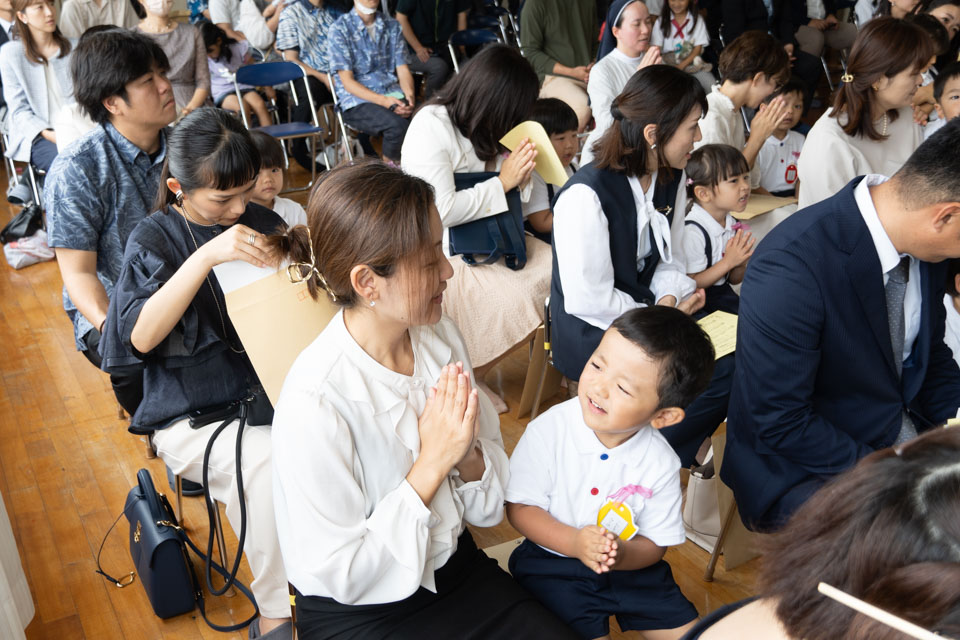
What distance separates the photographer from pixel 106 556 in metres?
2.35

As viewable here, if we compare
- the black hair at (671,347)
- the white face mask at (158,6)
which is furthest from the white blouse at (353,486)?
the white face mask at (158,6)

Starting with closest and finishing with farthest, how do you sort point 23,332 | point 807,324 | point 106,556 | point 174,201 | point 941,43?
point 807,324 < point 174,201 < point 106,556 < point 23,332 < point 941,43

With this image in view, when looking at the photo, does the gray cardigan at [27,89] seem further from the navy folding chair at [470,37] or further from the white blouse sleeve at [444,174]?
the navy folding chair at [470,37]

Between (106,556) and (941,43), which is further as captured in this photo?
(941,43)

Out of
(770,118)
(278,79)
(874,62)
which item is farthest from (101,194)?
(278,79)

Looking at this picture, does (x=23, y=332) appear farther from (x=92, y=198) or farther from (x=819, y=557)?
(x=819, y=557)

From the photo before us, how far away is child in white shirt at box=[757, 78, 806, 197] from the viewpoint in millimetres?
3754

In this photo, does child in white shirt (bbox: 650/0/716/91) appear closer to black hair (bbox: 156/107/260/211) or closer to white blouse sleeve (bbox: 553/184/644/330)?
white blouse sleeve (bbox: 553/184/644/330)

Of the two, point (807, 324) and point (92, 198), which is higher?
point (807, 324)

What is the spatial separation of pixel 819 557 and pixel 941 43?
429 centimetres

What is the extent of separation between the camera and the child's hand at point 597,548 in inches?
55.4

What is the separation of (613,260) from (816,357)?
0.83m

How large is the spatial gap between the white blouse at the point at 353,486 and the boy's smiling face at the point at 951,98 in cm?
278

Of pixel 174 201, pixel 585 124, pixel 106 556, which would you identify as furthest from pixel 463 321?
Answer: pixel 585 124
